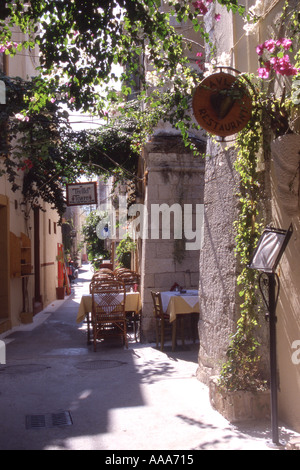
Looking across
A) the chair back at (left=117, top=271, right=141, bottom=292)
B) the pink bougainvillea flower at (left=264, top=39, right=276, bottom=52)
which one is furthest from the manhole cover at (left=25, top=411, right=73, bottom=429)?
the chair back at (left=117, top=271, right=141, bottom=292)

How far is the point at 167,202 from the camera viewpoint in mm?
9266

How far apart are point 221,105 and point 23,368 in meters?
4.46

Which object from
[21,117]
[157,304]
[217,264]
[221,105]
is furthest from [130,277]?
[221,105]

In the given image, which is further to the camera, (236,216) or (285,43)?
(236,216)

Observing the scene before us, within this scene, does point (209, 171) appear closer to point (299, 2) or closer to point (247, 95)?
point (247, 95)

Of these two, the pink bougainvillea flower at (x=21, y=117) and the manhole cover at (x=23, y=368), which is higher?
the pink bougainvillea flower at (x=21, y=117)

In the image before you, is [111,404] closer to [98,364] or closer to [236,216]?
[98,364]

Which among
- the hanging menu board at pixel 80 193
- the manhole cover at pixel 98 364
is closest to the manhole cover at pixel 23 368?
the manhole cover at pixel 98 364

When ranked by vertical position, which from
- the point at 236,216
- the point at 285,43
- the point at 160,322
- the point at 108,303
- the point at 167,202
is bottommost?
the point at 160,322

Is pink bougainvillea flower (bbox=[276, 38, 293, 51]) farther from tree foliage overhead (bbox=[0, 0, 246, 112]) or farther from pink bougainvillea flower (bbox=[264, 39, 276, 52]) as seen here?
tree foliage overhead (bbox=[0, 0, 246, 112])

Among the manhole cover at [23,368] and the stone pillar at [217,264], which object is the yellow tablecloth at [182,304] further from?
the manhole cover at [23,368]

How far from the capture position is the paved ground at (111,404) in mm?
4062
